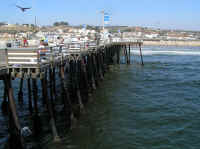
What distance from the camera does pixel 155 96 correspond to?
17.2m

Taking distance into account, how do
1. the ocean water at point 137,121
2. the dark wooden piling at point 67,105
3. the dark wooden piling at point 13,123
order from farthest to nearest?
the dark wooden piling at point 67,105, the ocean water at point 137,121, the dark wooden piling at point 13,123

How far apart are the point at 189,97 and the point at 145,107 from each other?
4.43 metres

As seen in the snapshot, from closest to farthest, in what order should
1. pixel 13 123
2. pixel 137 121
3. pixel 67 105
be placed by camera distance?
pixel 13 123, pixel 137 121, pixel 67 105

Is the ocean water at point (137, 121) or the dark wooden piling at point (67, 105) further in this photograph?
the dark wooden piling at point (67, 105)

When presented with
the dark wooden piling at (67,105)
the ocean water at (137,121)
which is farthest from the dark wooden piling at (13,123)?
the dark wooden piling at (67,105)

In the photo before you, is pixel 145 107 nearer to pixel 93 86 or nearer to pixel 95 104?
pixel 95 104

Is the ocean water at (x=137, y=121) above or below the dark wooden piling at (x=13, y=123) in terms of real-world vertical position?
below

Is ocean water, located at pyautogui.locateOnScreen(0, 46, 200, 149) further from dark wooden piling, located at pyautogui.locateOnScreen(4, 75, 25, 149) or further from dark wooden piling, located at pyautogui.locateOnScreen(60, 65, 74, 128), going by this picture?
dark wooden piling, located at pyautogui.locateOnScreen(4, 75, 25, 149)

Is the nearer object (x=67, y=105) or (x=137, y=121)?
(x=137, y=121)

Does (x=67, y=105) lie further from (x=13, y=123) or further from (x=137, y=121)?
(x=13, y=123)

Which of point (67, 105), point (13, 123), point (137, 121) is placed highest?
point (13, 123)

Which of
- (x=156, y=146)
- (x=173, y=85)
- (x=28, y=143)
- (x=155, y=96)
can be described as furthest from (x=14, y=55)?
(x=173, y=85)

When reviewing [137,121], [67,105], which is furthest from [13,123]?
[137,121]

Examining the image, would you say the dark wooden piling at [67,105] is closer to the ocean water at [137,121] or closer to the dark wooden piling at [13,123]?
the ocean water at [137,121]
